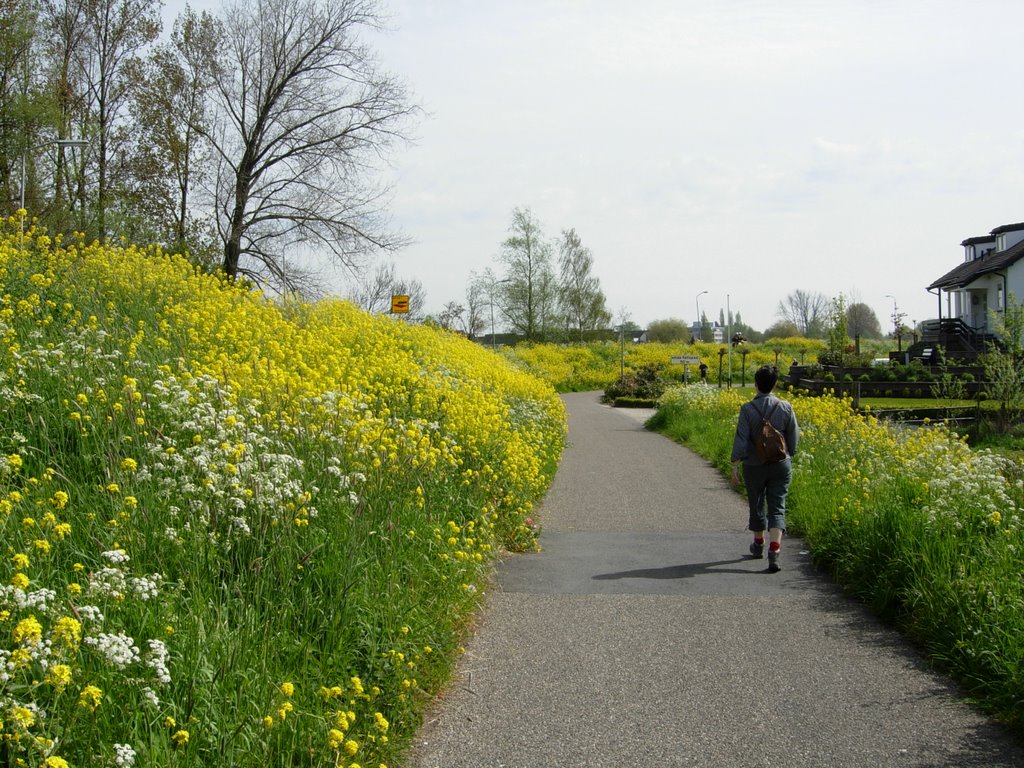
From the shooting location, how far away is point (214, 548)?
15.3ft

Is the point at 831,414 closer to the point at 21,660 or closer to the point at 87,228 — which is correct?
the point at 21,660

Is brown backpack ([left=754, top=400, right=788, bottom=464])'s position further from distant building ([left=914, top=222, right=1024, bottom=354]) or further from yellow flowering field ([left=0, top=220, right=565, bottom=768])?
distant building ([left=914, top=222, right=1024, bottom=354])

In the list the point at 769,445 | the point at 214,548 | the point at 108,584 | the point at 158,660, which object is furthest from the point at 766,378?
the point at 158,660

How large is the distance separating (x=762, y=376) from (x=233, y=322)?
5143 mm

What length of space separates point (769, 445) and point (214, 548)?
527 centimetres

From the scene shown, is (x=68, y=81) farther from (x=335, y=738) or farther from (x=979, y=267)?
(x=979, y=267)

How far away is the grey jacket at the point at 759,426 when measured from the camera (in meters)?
8.53

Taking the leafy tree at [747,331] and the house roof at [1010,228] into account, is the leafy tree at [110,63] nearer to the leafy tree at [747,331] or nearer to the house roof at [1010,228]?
the house roof at [1010,228]

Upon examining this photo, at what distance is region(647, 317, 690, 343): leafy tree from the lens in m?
87.9

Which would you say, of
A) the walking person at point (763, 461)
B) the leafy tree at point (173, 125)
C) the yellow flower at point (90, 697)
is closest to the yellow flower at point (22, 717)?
the yellow flower at point (90, 697)

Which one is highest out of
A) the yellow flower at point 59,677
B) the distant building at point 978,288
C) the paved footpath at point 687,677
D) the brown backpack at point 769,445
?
the distant building at point 978,288

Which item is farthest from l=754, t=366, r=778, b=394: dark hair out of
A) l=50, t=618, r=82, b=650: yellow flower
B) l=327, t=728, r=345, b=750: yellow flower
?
l=50, t=618, r=82, b=650: yellow flower

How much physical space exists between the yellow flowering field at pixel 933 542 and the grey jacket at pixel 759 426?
82 centimetres

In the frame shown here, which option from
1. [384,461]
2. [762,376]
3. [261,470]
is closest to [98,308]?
[384,461]
